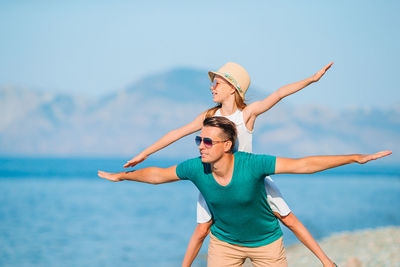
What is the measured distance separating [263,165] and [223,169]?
340 millimetres

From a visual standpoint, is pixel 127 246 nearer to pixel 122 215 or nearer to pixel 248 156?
pixel 122 215

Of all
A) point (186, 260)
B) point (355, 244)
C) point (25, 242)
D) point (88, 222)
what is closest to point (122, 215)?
point (88, 222)

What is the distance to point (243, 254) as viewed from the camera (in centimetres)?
521

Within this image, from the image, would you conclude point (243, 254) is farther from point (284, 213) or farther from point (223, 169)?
point (223, 169)

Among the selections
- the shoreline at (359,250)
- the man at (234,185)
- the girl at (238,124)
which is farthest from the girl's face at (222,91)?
the shoreline at (359,250)

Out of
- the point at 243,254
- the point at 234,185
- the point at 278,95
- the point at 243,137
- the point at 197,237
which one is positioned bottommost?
the point at 243,254

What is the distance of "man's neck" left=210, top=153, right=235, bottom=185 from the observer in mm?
4801

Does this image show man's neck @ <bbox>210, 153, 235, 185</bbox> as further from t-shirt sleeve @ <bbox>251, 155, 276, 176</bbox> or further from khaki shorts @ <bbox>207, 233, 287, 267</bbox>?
khaki shorts @ <bbox>207, 233, 287, 267</bbox>

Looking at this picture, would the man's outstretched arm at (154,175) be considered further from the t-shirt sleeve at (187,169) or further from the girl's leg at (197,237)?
the girl's leg at (197,237)

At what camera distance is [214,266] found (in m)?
5.23

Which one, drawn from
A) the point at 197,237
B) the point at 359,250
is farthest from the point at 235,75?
the point at 359,250

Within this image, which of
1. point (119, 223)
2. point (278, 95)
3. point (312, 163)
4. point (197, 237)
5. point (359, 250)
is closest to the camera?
point (312, 163)

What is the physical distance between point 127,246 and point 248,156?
15933 millimetres

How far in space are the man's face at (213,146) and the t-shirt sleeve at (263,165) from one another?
0.88 feet
